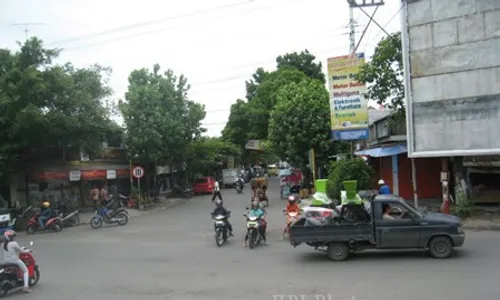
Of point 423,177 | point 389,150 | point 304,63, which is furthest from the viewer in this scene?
point 304,63

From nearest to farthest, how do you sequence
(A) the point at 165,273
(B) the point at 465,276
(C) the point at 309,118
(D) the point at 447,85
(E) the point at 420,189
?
(B) the point at 465,276 → (A) the point at 165,273 → (D) the point at 447,85 → (E) the point at 420,189 → (C) the point at 309,118

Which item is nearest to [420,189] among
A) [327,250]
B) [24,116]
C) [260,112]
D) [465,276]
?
[327,250]

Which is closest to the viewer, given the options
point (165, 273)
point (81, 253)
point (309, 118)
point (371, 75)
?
point (165, 273)

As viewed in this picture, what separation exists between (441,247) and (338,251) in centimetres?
247

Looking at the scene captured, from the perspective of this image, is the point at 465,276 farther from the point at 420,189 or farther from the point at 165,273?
the point at 420,189

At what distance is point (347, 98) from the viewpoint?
21500 mm

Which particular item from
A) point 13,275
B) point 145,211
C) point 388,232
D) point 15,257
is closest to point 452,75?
point 388,232

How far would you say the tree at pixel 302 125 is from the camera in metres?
31.3

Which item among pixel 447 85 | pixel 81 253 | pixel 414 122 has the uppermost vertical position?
pixel 447 85

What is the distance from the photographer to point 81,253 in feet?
50.4

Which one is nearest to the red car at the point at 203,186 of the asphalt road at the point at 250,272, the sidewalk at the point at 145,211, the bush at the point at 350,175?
the sidewalk at the point at 145,211

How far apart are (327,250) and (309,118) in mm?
19401

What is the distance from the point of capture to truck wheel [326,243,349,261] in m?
12.1

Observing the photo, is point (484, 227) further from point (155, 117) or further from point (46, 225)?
point (155, 117)
